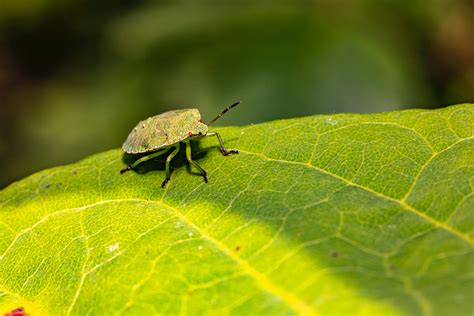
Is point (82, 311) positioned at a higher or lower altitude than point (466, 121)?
lower

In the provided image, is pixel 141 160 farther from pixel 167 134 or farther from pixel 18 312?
pixel 18 312

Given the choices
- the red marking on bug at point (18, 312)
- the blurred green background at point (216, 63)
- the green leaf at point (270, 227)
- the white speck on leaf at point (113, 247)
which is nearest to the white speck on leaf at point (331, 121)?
the green leaf at point (270, 227)

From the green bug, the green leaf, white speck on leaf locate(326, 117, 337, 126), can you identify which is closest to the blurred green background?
the green bug

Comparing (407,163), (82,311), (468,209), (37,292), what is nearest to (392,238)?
(468,209)

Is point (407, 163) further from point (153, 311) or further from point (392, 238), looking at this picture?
point (153, 311)

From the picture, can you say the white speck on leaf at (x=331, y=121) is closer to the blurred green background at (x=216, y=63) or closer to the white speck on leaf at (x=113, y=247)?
the white speck on leaf at (x=113, y=247)
